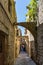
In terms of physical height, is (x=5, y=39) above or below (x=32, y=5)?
below

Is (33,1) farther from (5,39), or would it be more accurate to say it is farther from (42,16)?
(5,39)

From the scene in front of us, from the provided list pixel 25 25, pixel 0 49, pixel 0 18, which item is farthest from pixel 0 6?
pixel 25 25

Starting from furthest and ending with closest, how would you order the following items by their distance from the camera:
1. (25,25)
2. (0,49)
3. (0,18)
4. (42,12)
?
(25,25) → (42,12) → (0,49) → (0,18)

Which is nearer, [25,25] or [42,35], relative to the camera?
[42,35]

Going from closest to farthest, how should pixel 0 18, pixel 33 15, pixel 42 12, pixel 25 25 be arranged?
pixel 0 18, pixel 42 12, pixel 25 25, pixel 33 15

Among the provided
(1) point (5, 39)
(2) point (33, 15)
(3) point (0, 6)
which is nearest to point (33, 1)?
(2) point (33, 15)

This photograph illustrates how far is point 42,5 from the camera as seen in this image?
31.1 ft

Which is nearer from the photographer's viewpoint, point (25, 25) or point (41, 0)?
point (41, 0)

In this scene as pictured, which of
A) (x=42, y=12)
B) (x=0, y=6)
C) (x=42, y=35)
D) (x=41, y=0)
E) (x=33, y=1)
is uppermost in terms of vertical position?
(x=33, y=1)

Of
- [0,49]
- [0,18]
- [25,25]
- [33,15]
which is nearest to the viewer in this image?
[0,18]

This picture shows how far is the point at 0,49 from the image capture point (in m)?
7.47

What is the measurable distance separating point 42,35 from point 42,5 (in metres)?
1.63

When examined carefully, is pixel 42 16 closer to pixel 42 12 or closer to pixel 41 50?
pixel 42 12

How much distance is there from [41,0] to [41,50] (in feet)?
9.18
